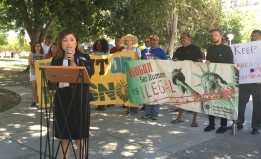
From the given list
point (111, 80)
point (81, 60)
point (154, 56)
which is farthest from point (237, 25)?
point (81, 60)

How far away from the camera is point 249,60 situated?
5.64 m

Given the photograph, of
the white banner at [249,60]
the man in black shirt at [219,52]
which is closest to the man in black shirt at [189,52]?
the man in black shirt at [219,52]

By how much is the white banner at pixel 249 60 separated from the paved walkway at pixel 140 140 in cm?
108

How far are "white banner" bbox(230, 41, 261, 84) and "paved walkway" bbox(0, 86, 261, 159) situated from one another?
3.54 feet

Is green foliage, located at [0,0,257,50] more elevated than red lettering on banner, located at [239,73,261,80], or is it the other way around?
green foliage, located at [0,0,257,50]

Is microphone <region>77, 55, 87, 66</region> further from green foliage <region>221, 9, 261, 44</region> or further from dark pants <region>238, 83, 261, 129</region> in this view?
green foliage <region>221, 9, 261, 44</region>

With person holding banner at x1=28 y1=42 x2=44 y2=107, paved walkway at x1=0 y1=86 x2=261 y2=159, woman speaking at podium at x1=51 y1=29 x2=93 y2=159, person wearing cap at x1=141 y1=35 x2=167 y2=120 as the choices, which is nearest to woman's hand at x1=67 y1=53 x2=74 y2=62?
A: woman speaking at podium at x1=51 y1=29 x2=93 y2=159

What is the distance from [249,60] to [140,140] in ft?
8.77

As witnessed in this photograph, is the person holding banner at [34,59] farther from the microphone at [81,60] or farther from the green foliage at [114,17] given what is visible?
the microphone at [81,60]

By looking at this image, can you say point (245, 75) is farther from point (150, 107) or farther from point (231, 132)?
point (150, 107)

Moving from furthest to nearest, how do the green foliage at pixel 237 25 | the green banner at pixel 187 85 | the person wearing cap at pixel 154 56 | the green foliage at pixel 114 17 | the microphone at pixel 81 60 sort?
1. the green foliage at pixel 237 25
2. the green foliage at pixel 114 17
3. the person wearing cap at pixel 154 56
4. the green banner at pixel 187 85
5. the microphone at pixel 81 60

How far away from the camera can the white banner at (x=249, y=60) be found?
5.52 meters

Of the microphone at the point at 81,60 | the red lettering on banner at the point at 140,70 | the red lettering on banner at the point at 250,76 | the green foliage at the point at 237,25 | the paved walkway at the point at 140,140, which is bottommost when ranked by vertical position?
the paved walkway at the point at 140,140

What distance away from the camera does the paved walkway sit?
4.36m
